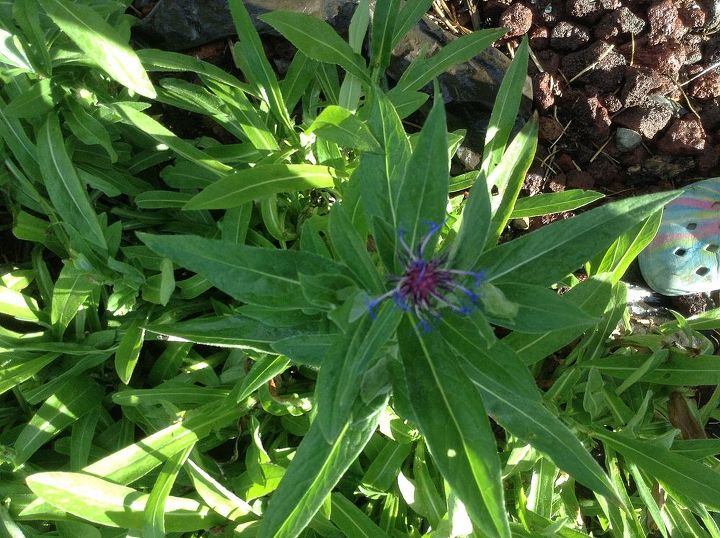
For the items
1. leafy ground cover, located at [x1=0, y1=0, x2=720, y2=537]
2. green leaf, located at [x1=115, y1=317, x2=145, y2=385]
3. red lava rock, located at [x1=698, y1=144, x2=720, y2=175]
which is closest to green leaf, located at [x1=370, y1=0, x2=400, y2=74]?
leafy ground cover, located at [x1=0, y1=0, x2=720, y2=537]

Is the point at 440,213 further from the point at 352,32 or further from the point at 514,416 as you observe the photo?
the point at 352,32

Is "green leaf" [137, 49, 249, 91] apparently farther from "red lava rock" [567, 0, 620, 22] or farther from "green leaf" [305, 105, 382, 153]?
"red lava rock" [567, 0, 620, 22]

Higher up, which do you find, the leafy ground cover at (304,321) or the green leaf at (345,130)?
the green leaf at (345,130)

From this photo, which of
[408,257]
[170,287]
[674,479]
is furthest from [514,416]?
[170,287]

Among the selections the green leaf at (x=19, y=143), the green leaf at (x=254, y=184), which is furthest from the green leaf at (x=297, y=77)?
the green leaf at (x=19, y=143)

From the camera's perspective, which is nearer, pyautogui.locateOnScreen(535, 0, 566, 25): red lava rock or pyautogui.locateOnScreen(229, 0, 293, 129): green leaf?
pyautogui.locateOnScreen(229, 0, 293, 129): green leaf

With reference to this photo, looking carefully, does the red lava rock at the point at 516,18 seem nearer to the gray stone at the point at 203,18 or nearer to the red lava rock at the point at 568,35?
the red lava rock at the point at 568,35
